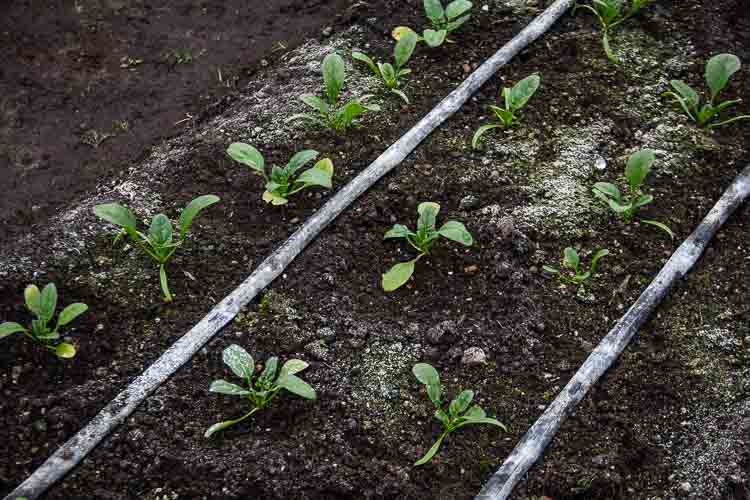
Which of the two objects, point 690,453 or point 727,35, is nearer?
point 690,453

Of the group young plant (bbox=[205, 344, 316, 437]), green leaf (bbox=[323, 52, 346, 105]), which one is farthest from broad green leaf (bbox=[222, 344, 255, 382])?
green leaf (bbox=[323, 52, 346, 105])

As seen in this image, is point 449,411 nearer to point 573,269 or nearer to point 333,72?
point 573,269

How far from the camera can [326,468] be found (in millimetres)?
2334

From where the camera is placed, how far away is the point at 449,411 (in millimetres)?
2445

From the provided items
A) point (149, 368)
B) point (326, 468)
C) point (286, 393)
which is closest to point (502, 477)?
point (326, 468)

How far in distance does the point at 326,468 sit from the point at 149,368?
0.75 m

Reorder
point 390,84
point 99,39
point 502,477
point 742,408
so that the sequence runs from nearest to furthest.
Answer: point 502,477
point 742,408
point 390,84
point 99,39

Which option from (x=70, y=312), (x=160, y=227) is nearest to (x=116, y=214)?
(x=160, y=227)

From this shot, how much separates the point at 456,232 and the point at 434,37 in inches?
52.4

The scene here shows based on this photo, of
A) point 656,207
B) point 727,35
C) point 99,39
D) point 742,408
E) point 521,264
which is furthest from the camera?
point 99,39

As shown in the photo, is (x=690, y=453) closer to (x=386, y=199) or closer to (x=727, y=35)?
(x=386, y=199)

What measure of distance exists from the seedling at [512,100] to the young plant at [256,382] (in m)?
1.45

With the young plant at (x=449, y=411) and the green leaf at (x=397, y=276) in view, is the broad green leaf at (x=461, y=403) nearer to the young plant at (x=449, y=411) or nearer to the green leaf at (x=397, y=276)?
the young plant at (x=449, y=411)

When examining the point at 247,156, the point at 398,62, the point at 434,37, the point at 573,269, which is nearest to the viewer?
the point at 573,269
